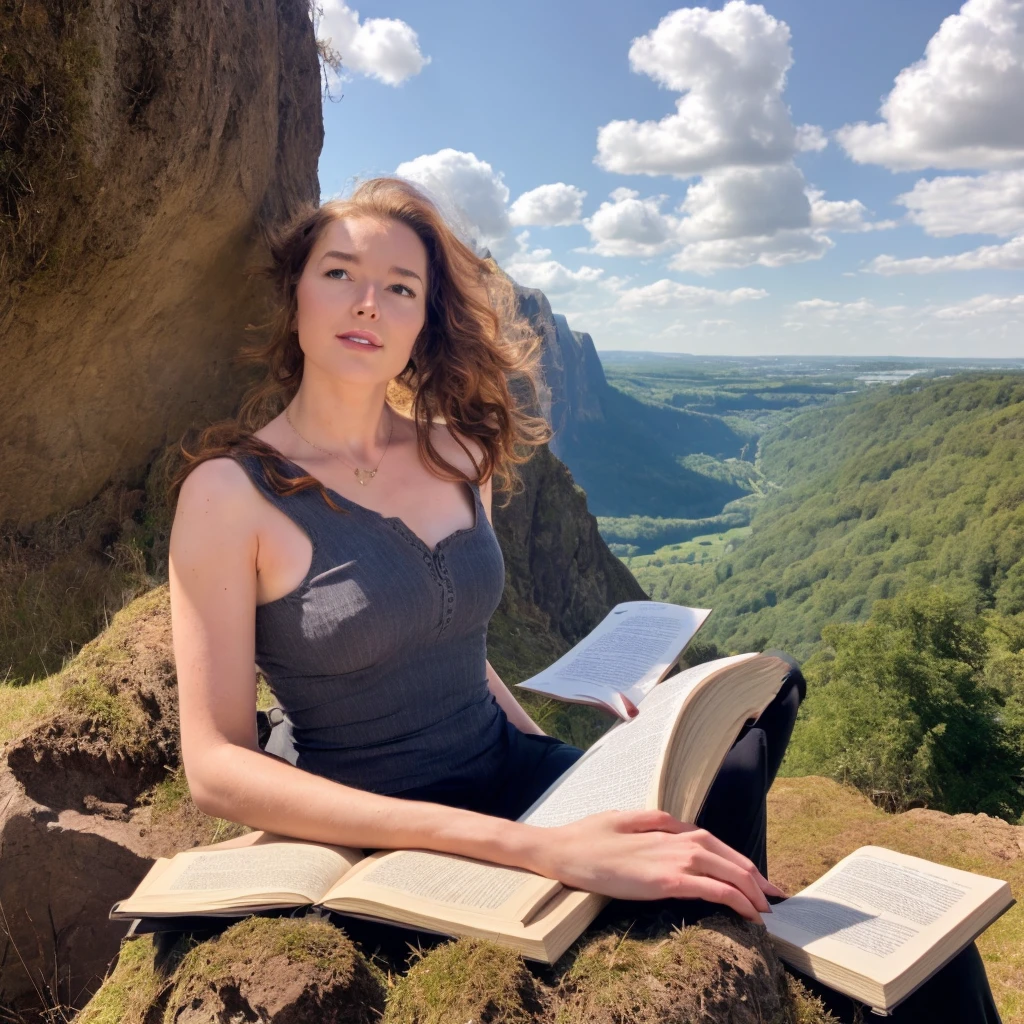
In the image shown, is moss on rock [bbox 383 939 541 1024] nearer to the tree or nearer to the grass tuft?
the grass tuft

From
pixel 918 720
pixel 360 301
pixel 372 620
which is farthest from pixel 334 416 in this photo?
pixel 918 720

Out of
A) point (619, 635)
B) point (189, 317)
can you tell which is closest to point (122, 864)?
point (619, 635)

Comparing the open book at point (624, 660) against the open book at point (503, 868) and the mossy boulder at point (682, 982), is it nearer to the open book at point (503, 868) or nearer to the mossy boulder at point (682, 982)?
the open book at point (503, 868)

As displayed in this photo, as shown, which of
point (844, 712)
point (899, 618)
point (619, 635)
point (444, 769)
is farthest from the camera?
point (899, 618)

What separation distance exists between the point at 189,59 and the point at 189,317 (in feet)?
6.54

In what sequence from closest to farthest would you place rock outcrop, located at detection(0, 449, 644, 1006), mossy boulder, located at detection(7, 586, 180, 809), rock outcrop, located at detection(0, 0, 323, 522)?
rock outcrop, located at detection(0, 449, 644, 1006) < mossy boulder, located at detection(7, 586, 180, 809) < rock outcrop, located at detection(0, 0, 323, 522)

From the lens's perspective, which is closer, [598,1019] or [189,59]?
[598,1019]

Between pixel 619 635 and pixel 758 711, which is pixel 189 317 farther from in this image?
pixel 758 711

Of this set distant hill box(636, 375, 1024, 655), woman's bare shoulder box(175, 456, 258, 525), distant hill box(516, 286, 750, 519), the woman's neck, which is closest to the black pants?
woman's bare shoulder box(175, 456, 258, 525)

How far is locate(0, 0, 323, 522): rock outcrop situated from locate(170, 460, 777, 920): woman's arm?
3.85 meters

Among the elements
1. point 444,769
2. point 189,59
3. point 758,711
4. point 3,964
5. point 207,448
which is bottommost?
point 3,964

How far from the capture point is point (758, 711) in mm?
1846

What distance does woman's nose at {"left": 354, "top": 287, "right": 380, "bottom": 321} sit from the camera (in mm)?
2150

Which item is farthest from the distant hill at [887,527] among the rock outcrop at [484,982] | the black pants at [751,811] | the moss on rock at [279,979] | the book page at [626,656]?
the moss on rock at [279,979]
